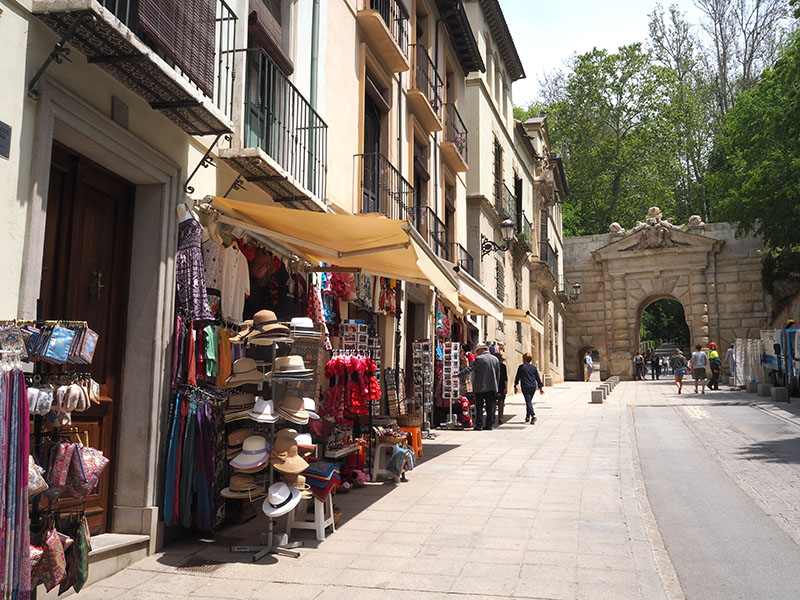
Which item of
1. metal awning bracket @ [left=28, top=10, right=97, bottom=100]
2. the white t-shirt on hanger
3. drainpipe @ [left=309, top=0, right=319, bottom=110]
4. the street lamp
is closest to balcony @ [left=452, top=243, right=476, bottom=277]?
the street lamp

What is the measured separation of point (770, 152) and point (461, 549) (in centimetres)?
2365

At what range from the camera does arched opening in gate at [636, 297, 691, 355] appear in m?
47.3

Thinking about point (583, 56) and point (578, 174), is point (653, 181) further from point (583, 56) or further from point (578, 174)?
point (583, 56)

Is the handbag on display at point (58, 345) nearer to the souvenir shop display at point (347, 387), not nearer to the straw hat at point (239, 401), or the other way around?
the straw hat at point (239, 401)

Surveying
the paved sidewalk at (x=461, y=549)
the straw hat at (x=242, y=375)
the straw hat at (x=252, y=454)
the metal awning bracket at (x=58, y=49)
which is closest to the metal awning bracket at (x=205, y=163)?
the straw hat at (x=242, y=375)

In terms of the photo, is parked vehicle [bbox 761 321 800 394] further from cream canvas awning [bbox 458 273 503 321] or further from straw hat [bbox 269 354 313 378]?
straw hat [bbox 269 354 313 378]

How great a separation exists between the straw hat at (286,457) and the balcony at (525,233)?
19941mm

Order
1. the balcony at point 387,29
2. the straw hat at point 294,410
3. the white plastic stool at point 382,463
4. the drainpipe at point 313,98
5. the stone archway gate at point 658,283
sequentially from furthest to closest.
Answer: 1. the stone archway gate at point 658,283
2. the balcony at point 387,29
3. the drainpipe at point 313,98
4. the white plastic stool at point 382,463
5. the straw hat at point 294,410

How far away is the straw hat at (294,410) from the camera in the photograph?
204 inches

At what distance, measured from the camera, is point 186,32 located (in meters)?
5.10

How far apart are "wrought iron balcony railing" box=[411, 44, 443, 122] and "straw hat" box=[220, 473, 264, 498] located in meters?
9.54

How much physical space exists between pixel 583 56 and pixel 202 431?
41348 millimetres

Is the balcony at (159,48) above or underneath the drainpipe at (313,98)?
underneath

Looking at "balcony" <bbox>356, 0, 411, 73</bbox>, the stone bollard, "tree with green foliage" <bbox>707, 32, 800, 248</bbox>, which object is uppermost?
"tree with green foliage" <bbox>707, 32, 800, 248</bbox>
